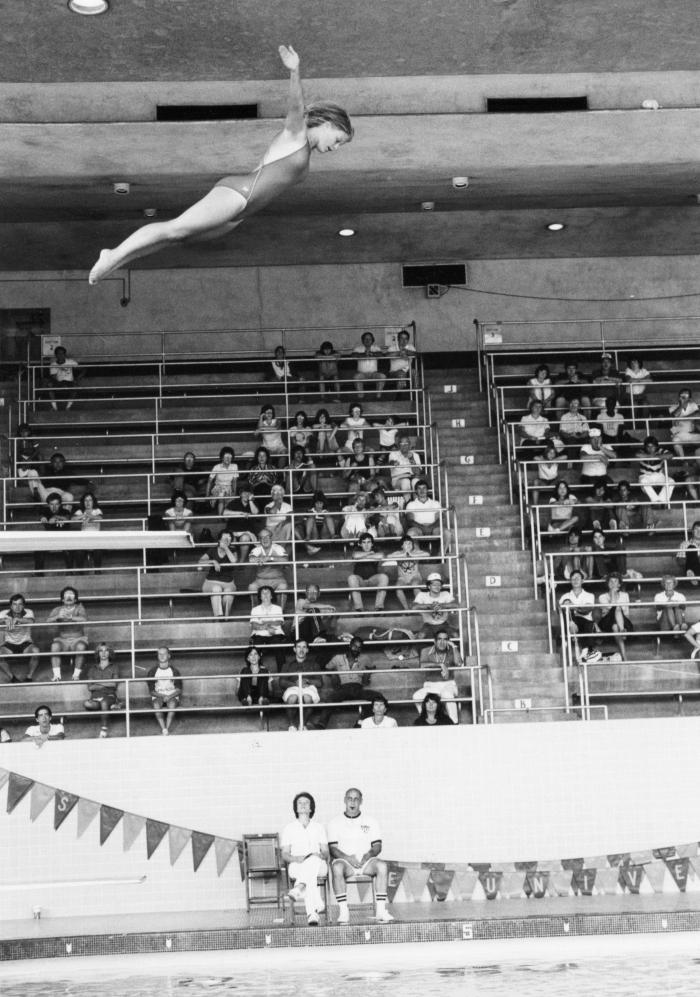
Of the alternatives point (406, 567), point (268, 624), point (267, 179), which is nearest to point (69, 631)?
point (268, 624)

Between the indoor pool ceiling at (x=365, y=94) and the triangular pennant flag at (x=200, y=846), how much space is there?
19.7 ft

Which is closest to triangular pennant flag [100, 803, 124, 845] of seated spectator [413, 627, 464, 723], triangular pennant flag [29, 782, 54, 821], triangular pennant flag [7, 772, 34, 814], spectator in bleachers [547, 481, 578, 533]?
triangular pennant flag [29, 782, 54, 821]

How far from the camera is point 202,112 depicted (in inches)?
500

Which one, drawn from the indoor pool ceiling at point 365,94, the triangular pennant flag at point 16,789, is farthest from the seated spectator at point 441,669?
the indoor pool ceiling at point 365,94

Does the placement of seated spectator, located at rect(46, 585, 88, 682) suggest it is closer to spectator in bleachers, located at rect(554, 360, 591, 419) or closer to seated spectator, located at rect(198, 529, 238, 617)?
seated spectator, located at rect(198, 529, 238, 617)

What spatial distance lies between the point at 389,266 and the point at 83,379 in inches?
168

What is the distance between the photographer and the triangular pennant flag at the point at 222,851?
10.5m

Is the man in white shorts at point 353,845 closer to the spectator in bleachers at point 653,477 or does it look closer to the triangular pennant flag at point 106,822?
the triangular pennant flag at point 106,822

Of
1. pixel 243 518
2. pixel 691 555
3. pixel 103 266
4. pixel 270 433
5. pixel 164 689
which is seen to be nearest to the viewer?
pixel 103 266

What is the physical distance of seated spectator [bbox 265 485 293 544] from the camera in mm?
13414

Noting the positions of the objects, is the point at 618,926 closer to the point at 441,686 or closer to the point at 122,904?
the point at 441,686

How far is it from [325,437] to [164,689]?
4186 mm

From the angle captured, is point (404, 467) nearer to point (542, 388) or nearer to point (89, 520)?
point (542, 388)

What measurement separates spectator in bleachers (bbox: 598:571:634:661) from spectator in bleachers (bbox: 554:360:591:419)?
11.3 ft
